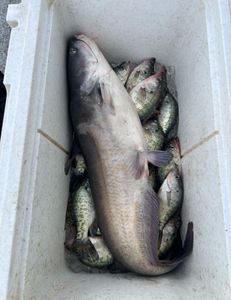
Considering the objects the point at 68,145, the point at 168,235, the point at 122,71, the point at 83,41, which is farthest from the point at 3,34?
the point at 168,235

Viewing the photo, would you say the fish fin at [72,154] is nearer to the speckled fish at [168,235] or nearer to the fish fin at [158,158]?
the fish fin at [158,158]

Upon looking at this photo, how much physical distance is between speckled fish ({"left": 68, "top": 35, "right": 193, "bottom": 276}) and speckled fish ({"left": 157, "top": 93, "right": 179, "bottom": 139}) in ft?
0.54

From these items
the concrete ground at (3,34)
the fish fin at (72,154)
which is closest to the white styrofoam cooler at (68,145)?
the fish fin at (72,154)

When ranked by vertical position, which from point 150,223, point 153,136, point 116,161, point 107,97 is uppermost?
point 107,97

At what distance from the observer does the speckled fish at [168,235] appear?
139cm

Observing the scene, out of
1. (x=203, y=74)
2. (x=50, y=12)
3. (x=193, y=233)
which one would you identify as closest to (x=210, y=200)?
(x=193, y=233)

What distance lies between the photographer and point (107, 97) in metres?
1.41

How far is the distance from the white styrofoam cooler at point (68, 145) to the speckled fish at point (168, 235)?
7cm

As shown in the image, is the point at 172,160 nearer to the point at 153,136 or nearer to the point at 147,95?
the point at 153,136

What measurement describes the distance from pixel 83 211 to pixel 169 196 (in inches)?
14.3

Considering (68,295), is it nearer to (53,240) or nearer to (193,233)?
(53,240)

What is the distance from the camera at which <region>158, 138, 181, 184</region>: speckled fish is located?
58.5 inches

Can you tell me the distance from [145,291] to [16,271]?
442 millimetres

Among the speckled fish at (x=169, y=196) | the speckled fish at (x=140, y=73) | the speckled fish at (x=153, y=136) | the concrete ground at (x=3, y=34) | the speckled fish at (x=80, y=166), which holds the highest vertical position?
the concrete ground at (x=3, y=34)
